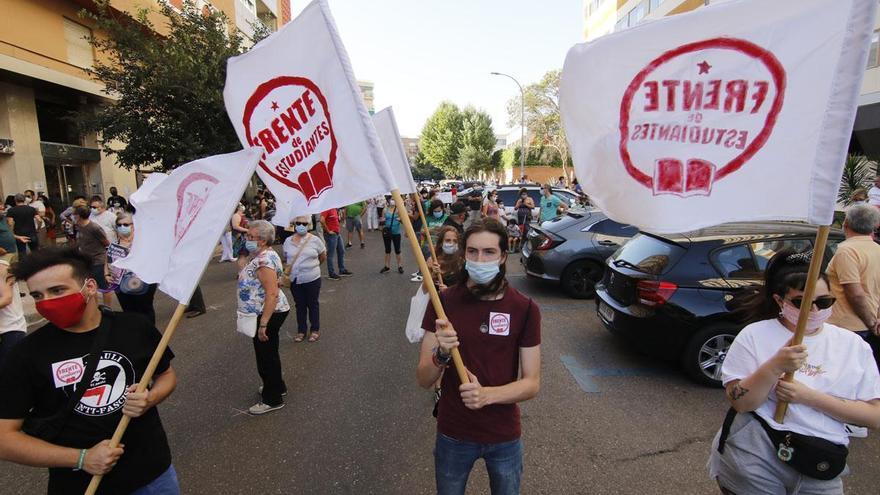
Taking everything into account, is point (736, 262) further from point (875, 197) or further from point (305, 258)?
point (875, 197)

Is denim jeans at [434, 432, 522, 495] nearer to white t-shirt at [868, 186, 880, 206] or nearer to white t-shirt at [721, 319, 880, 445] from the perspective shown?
white t-shirt at [721, 319, 880, 445]

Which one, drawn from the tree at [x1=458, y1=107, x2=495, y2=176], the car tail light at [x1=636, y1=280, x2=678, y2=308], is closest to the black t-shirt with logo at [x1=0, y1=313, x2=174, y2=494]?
the car tail light at [x1=636, y1=280, x2=678, y2=308]

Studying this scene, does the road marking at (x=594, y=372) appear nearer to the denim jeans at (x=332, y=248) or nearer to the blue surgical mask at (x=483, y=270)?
the blue surgical mask at (x=483, y=270)

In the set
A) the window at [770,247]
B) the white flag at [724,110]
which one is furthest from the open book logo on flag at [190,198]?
the window at [770,247]

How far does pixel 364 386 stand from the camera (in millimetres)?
4594

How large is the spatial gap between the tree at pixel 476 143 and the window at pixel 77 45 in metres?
46.2

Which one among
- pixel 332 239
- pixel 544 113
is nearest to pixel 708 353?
pixel 332 239

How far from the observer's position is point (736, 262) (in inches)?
177

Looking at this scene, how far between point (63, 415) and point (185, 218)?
941 mm

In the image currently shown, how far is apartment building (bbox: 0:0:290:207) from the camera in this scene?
14.8m

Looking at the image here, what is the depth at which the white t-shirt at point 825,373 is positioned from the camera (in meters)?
1.85

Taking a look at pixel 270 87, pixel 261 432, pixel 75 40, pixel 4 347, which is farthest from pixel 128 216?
pixel 75 40

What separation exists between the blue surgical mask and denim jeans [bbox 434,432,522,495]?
75 cm

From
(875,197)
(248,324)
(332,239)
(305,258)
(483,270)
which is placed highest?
(875,197)
